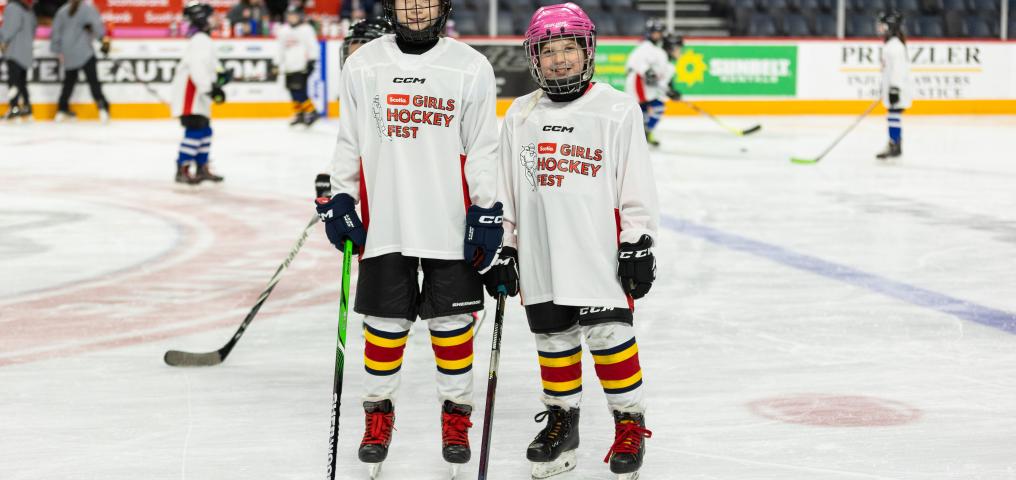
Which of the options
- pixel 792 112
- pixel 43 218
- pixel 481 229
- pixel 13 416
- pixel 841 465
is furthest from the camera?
pixel 792 112

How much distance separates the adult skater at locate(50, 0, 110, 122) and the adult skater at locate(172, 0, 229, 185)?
5.17 metres

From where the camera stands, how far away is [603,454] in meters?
3.17

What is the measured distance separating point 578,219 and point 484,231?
0.21 metres

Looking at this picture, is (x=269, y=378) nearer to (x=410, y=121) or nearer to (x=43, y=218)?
(x=410, y=121)

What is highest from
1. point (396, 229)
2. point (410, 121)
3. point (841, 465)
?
point (410, 121)

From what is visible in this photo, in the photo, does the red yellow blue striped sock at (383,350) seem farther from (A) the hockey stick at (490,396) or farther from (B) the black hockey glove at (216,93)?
(B) the black hockey glove at (216,93)

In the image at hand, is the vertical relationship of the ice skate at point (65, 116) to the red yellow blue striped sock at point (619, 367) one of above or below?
above

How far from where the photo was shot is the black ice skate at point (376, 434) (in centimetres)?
296

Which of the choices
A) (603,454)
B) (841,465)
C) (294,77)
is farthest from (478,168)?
(294,77)

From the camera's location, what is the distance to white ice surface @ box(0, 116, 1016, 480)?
3.18m

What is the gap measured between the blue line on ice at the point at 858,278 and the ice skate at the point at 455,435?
2.44 metres

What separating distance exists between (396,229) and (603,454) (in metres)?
0.74

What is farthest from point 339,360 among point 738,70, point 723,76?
point 738,70

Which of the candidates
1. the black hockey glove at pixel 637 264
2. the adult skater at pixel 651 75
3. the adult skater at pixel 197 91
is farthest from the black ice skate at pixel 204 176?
the black hockey glove at pixel 637 264
